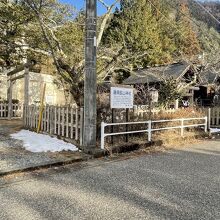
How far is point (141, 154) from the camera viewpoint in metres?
9.03

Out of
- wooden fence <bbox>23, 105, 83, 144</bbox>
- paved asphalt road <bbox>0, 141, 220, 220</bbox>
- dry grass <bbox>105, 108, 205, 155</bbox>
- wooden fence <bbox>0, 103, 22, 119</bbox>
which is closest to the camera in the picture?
paved asphalt road <bbox>0, 141, 220, 220</bbox>

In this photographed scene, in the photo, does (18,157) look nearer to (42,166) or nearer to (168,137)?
(42,166)

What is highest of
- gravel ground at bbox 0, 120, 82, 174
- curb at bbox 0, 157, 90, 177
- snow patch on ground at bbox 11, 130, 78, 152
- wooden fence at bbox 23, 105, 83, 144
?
wooden fence at bbox 23, 105, 83, 144

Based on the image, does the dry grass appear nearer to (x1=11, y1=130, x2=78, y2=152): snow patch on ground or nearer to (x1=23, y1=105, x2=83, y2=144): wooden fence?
(x1=23, y1=105, x2=83, y2=144): wooden fence

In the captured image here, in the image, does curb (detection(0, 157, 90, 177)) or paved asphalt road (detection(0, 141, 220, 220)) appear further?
curb (detection(0, 157, 90, 177))

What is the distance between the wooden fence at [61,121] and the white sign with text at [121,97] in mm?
1080

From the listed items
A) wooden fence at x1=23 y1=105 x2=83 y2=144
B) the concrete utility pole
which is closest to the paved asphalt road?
the concrete utility pole

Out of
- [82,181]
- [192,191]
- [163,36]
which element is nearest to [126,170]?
[82,181]

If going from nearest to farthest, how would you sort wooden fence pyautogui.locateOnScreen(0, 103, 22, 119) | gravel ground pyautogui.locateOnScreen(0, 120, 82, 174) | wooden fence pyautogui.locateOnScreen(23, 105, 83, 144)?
gravel ground pyautogui.locateOnScreen(0, 120, 82, 174) < wooden fence pyautogui.locateOnScreen(23, 105, 83, 144) < wooden fence pyautogui.locateOnScreen(0, 103, 22, 119)

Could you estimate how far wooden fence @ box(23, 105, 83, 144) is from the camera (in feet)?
30.1

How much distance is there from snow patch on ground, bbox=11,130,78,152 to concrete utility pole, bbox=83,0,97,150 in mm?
628

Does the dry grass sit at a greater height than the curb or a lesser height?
greater

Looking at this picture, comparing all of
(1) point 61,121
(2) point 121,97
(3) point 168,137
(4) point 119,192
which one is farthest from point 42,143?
(4) point 119,192

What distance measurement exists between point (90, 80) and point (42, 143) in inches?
97.5
